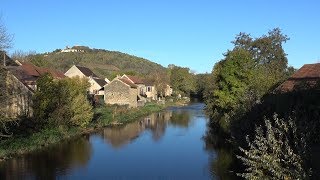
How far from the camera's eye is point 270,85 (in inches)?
1347

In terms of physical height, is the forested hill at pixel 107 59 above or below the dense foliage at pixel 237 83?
above

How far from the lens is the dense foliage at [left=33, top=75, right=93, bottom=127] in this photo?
1318 inches

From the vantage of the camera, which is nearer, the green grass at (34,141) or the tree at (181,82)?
the green grass at (34,141)

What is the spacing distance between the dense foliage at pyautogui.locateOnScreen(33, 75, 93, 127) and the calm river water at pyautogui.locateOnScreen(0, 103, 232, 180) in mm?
2095

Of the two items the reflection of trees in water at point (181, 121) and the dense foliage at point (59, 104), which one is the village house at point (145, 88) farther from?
the dense foliage at point (59, 104)

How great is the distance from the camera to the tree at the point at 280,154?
12891 millimetres

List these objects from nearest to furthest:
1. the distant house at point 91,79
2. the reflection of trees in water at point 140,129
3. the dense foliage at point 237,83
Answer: the dense foliage at point 237,83 → the reflection of trees in water at point 140,129 → the distant house at point 91,79

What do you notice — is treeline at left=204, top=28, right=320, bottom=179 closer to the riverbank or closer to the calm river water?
the calm river water

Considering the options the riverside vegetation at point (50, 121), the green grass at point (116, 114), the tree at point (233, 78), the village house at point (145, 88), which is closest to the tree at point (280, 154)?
the riverside vegetation at point (50, 121)

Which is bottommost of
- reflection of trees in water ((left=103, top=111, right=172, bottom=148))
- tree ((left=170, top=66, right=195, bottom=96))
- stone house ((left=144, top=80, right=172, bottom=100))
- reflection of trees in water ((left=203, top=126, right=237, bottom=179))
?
reflection of trees in water ((left=203, top=126, right=237, bottom=179))

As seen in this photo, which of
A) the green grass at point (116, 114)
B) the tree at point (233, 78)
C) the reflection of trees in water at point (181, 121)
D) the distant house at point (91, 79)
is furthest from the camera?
the distant house at point (91, 79)

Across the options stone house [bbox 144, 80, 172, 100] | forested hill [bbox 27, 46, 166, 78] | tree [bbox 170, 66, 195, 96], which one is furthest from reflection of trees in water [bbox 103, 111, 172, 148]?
forested hill [bbox 27, 46, 166, 78]

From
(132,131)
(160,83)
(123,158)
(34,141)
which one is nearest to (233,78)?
(132,131)

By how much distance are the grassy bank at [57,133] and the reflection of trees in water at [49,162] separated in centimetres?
87
